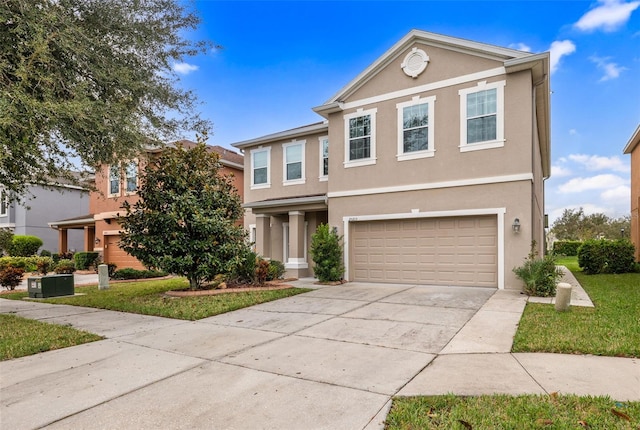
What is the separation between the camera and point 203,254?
10086mm

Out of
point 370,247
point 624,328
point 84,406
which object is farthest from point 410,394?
point 370,247

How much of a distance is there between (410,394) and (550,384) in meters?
1.48

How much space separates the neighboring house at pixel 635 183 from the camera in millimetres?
18359

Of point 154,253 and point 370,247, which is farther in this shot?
point 370,247

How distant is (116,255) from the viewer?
20922mm

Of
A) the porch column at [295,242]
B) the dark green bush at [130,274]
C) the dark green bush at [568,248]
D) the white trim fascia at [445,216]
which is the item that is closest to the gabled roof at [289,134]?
the porch column at [295,242]

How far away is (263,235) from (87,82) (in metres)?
8.84

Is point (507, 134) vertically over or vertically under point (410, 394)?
over

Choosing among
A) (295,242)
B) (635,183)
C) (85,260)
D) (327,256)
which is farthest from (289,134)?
(635,183)

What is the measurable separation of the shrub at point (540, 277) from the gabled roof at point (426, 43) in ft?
17.9

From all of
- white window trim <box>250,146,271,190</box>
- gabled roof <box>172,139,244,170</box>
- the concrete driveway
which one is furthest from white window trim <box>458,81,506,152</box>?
gabled roof <box>172,139,244,170</box>

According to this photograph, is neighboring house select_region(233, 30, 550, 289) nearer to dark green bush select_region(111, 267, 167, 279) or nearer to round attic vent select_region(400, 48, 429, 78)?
round attic vent select_region(400, 48, 429, 78)

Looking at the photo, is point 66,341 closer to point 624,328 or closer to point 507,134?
point 624,328

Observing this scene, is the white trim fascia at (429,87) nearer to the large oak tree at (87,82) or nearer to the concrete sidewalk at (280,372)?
the large oak tree at (87,82)
